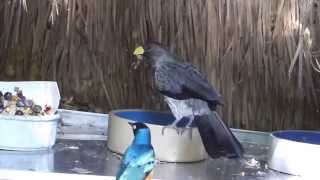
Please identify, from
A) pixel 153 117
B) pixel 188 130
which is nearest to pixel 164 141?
pixel 188 130

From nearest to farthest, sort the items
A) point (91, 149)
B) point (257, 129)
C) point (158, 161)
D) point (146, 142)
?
point (146, 142) → point (158, 161) → point (91, 149) → point (257, 129)

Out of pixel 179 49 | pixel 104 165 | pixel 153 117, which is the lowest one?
pixel 104 165

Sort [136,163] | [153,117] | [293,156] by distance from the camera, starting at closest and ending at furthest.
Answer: [136,163] < [293,156] < [153,117]

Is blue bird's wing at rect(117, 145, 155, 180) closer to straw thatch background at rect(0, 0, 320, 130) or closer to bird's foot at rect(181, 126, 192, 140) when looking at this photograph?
bird's foot at rect(181, 126, 192, 140)

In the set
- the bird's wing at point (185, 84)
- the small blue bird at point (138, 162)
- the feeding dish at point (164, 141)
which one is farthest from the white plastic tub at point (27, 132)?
the small blue bird at point (138, 162)

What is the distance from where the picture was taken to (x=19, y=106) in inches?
65.9

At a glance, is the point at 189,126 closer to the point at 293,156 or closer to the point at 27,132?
the point at 293,156

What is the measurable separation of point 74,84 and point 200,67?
0.37m

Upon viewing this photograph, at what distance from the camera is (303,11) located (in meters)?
1.80

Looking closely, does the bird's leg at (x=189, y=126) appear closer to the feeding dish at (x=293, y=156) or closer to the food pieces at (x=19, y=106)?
the feeding dish at (x=293, y=156)

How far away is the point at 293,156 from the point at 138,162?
504 millimetres

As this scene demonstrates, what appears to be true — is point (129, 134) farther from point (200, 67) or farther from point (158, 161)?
point (200, 67)

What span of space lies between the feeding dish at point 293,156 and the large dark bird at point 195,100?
0.09 metres

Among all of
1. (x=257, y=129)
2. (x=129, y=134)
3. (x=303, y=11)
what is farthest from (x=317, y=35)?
(x=129, y=134)
